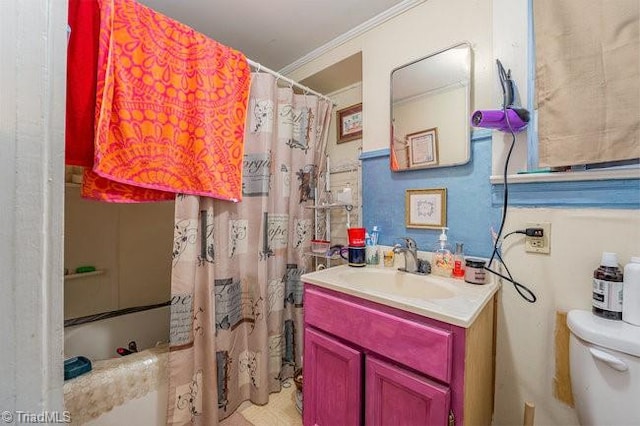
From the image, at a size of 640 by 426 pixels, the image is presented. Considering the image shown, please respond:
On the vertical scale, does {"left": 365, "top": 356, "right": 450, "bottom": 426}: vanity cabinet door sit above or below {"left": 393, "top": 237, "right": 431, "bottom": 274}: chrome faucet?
below

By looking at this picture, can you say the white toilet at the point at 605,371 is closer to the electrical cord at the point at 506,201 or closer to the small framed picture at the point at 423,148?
the electrical cord at the point at 506,201

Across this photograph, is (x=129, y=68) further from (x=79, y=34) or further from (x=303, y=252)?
(x=303, y=252)

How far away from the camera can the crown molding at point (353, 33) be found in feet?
4.65

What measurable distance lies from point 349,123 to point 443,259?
42.1 inches

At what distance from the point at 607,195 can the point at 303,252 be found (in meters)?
1.36

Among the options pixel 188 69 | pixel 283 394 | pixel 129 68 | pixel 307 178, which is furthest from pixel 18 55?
pixel 283 394

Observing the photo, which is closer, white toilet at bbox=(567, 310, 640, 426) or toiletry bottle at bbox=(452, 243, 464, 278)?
white toilet at bbox=(567, 310, 640, 426)

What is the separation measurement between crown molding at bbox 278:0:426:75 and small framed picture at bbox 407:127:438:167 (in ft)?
2.16

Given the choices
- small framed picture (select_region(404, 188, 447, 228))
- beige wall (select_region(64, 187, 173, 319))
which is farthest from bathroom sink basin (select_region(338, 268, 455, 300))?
beige wall (select_region(64, 187, 173, 319))

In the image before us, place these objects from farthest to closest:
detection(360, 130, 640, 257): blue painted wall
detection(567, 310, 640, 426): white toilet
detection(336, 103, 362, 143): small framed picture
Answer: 1. detection(336, 103, 362, 143): small framed picture
2. detection(360, 130, 640, 257): blue painted wall
3. detection(567, 310, 640, 426): white toilet

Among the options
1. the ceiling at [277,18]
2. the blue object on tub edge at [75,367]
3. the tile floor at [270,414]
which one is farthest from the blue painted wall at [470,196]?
the blue object on tub edge at [75,367]

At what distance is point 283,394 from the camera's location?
1.58 meters

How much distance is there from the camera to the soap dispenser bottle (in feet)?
4.05

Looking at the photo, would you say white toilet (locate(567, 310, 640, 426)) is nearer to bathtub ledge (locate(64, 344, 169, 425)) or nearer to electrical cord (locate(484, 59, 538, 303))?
electrical cord (locate(484, 59, 538, 303))
